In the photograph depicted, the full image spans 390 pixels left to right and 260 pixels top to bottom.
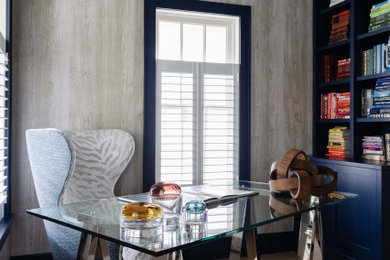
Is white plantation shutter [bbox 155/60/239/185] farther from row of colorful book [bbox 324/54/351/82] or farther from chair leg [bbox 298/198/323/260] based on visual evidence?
chair leg [bbox 298/198/323/260]

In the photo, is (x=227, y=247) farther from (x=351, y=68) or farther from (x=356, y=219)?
(x=351, y=68)

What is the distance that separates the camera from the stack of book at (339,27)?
3.08m

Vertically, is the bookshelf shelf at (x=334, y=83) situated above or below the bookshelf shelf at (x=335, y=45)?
below

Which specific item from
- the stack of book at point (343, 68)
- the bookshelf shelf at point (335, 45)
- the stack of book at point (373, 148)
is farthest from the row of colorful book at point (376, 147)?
the bookshelf shelf at point (335, 45)

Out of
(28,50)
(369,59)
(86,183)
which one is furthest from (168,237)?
(369,59)

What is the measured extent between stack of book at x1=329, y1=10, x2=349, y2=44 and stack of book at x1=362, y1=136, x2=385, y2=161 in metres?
0.87

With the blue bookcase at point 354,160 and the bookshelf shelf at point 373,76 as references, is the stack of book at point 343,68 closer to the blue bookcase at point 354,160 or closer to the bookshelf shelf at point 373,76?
the blue bookcase at point 354,160

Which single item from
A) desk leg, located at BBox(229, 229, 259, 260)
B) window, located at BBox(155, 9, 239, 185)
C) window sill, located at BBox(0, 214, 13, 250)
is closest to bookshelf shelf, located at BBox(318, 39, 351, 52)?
window, located at BBox(155, 9, 239, 185)

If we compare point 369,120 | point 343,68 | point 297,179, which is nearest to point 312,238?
point 297,179

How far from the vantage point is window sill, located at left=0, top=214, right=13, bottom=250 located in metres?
2.05

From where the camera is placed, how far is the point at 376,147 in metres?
2.79

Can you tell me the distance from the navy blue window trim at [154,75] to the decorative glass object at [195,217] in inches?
68.8

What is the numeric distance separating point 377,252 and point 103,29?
2.44 metres

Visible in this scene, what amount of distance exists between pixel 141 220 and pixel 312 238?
2.96 feet
